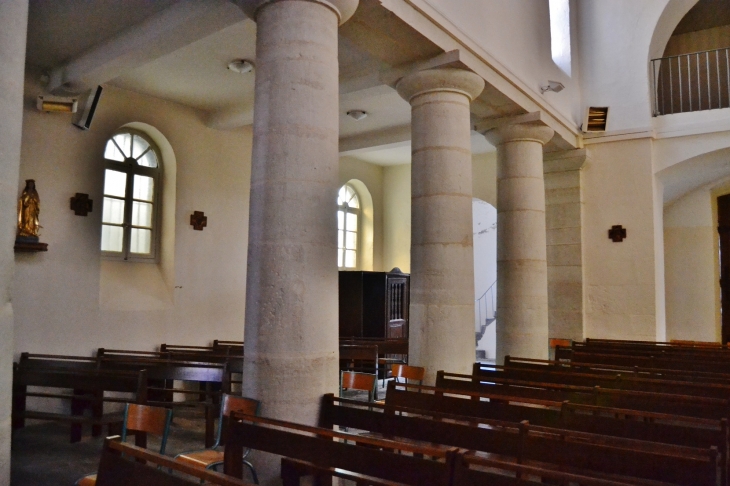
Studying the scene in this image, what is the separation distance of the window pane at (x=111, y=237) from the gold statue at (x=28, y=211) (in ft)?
3.56

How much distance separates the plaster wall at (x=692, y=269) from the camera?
10.8m

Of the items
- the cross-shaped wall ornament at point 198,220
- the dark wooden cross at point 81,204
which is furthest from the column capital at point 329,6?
the cross-shaped wall ornament at point 198,220

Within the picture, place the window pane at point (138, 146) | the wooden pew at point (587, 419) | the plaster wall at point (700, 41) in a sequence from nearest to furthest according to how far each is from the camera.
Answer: the wooden pew at point (587, 419)
the window pane at point (138, 146)
the plaster wall at point (700, 41)

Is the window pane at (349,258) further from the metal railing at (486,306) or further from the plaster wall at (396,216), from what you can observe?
the metal railing at (486,306)

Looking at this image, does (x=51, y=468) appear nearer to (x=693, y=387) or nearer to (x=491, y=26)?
(x=693, y=387)

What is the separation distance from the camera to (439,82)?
17.8 ft

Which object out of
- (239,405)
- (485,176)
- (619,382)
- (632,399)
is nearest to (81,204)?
(239,405)

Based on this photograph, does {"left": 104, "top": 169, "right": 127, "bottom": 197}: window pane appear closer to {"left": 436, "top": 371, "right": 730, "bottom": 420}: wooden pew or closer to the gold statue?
the gold statue

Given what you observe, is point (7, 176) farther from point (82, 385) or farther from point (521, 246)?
point (521, 246)

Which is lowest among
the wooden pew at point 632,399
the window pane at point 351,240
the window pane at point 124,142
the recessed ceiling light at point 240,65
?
the wooden pew at point 632,399

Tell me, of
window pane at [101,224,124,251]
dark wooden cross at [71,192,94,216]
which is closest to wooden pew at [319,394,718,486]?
dark wooden cross at [71,192,94,216]

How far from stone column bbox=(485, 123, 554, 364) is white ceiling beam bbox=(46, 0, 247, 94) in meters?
3.77

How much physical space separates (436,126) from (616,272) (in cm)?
483

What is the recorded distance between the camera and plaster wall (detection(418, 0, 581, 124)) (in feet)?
18.6
